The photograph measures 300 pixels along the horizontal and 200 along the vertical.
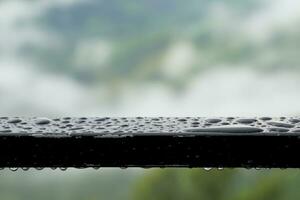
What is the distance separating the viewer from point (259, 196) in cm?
466

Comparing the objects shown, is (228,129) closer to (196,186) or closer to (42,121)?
(42,121)

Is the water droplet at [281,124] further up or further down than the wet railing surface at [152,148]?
further up

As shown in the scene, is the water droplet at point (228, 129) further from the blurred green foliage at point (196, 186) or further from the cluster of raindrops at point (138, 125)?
the blurred green foliage at point (196, 186)

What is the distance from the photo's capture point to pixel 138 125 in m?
0.46

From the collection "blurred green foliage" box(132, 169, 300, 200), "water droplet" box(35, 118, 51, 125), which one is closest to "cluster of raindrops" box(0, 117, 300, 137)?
"water droplet" box(35, 118, 51, 125)

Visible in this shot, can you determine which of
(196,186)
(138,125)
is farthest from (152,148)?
(196,186)

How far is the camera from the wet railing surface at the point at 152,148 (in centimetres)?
42

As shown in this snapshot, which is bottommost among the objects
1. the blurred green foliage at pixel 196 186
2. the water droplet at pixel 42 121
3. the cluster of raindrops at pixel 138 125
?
the blurred green foliage at pixel 196 186

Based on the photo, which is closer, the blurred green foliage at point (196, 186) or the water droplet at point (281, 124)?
the water droplet at point (281, 124)

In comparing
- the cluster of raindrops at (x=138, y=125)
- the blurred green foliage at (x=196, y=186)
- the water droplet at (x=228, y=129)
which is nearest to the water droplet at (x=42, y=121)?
the cluster of raindrops at (x=138, y=125)

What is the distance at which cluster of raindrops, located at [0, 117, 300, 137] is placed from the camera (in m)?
0.44

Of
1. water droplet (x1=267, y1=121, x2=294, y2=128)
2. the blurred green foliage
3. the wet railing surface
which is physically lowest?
the blurred green foliage

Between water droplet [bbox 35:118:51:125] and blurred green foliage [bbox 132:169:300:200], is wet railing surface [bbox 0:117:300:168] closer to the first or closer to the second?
water droplet [bbox 35:118:51:125]

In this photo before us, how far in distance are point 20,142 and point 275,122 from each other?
20cm
